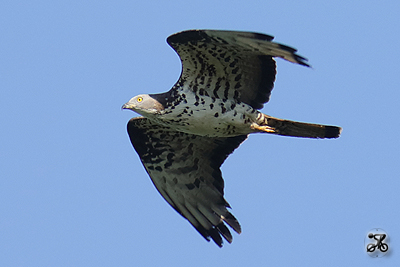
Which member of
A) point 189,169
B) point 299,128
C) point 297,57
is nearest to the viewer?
point 297,57

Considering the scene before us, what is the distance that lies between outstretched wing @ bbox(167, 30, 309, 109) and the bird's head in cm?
50

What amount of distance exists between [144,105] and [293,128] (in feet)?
8.31

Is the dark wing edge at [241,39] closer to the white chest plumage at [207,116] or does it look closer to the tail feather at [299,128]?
the white chest plumage at [207,116]

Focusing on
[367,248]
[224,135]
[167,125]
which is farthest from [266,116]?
[367,248]

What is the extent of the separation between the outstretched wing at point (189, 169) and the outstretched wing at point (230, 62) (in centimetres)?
125

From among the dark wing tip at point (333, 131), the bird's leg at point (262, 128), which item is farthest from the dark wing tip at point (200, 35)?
the dark wing tip at point (333, 131)

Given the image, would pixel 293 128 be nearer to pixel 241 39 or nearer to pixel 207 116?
pixel 207 116

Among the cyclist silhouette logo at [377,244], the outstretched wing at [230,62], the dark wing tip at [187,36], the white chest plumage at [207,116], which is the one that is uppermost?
the dark wing tip at [187,36]

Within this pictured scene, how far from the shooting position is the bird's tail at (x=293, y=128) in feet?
43.2

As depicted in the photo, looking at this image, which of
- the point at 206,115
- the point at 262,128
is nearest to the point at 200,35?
the point at 206,115

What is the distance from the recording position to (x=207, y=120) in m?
12.9

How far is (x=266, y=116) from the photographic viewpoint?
1323cm

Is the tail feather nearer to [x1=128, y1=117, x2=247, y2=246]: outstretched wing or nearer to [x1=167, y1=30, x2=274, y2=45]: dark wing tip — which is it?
[x1=128, y1=117, x2=247, y2=246]: outstretched wing

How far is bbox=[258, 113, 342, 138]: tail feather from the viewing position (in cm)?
1316
